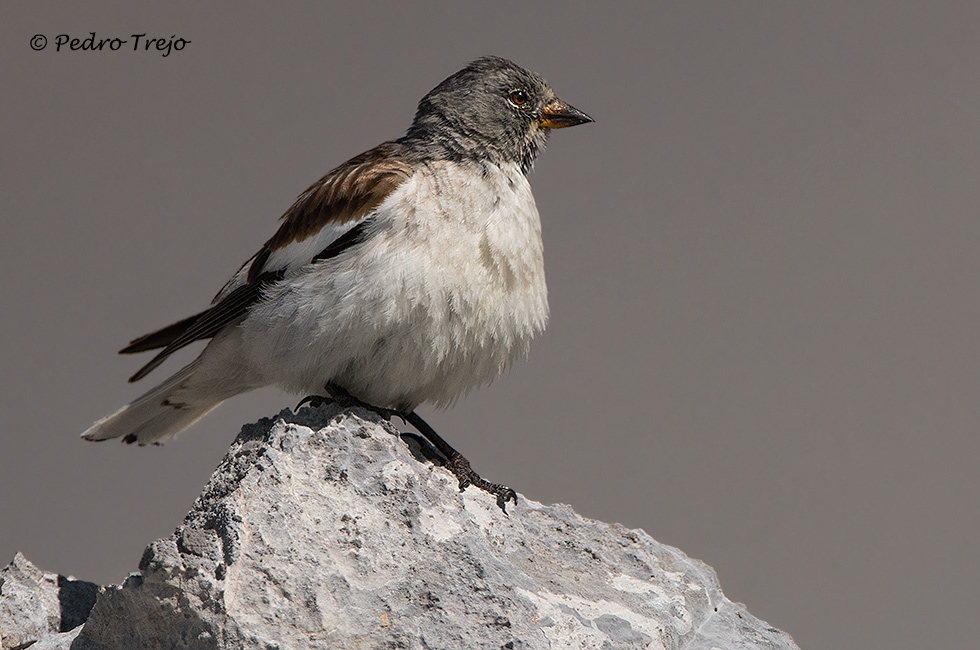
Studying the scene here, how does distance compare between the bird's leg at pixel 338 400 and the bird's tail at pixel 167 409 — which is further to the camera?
the bird's tail at pixel 167 409

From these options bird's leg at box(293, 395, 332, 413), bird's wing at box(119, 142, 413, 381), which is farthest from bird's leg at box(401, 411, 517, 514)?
bird's wing at box(119, 142, 413, 381)

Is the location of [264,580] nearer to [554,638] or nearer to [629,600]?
[554,638]

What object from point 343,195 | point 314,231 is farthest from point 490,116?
point 314,231

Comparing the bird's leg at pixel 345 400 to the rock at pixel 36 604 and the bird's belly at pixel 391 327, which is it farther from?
the rock at pixel 36 604

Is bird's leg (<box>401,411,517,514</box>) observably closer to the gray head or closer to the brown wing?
the brown wing

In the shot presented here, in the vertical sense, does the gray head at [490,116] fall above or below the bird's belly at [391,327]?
above

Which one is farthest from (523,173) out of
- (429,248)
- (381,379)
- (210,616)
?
(210,616)

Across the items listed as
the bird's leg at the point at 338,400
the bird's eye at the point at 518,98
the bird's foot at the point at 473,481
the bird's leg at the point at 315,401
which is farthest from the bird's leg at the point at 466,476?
the bird's eye at the point at 518,98

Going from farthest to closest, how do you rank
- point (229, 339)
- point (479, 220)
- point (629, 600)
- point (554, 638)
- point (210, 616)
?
point (229, 339) → point (479, 220) → point (629, 600) → point (554, 638) → point (210, 616)
